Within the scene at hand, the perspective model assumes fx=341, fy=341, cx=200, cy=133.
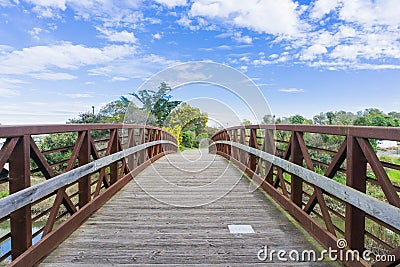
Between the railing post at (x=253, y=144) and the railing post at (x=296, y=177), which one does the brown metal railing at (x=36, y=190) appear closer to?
the railing post at (x=296, y=177)

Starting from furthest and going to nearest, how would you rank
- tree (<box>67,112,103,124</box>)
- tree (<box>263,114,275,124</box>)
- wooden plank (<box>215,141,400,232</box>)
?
tree (<box>67,112,103,124</box>) < tree (<box>263,114,275,124</box>) < wooden plank (<box>215,141,400,232</box>)

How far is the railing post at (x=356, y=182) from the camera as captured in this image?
2098mm

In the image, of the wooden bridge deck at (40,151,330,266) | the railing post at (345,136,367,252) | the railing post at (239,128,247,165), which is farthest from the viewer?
the railing post at (239,128,247,165)

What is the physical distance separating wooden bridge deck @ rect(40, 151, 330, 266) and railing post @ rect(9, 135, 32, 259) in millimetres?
214

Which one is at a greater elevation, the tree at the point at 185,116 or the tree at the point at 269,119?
the tree at the point at 185,116

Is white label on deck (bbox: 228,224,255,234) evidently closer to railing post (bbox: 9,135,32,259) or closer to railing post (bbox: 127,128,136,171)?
railing post (bbox: 9,135,32,259)

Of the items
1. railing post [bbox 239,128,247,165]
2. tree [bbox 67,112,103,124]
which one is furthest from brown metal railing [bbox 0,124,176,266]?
tree [bbox 67,112,103,124]

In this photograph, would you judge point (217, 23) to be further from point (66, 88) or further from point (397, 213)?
A: point (397, 213)

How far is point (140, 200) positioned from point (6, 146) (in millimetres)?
2232

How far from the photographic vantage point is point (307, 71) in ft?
125

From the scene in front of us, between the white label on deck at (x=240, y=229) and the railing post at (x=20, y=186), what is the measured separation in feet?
5.14

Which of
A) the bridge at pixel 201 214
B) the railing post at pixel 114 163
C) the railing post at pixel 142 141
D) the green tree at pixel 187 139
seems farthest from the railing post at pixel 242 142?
the green tree at pixel 187 139

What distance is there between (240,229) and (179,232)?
525 millimetres

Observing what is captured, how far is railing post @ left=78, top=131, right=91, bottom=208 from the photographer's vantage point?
318cm
